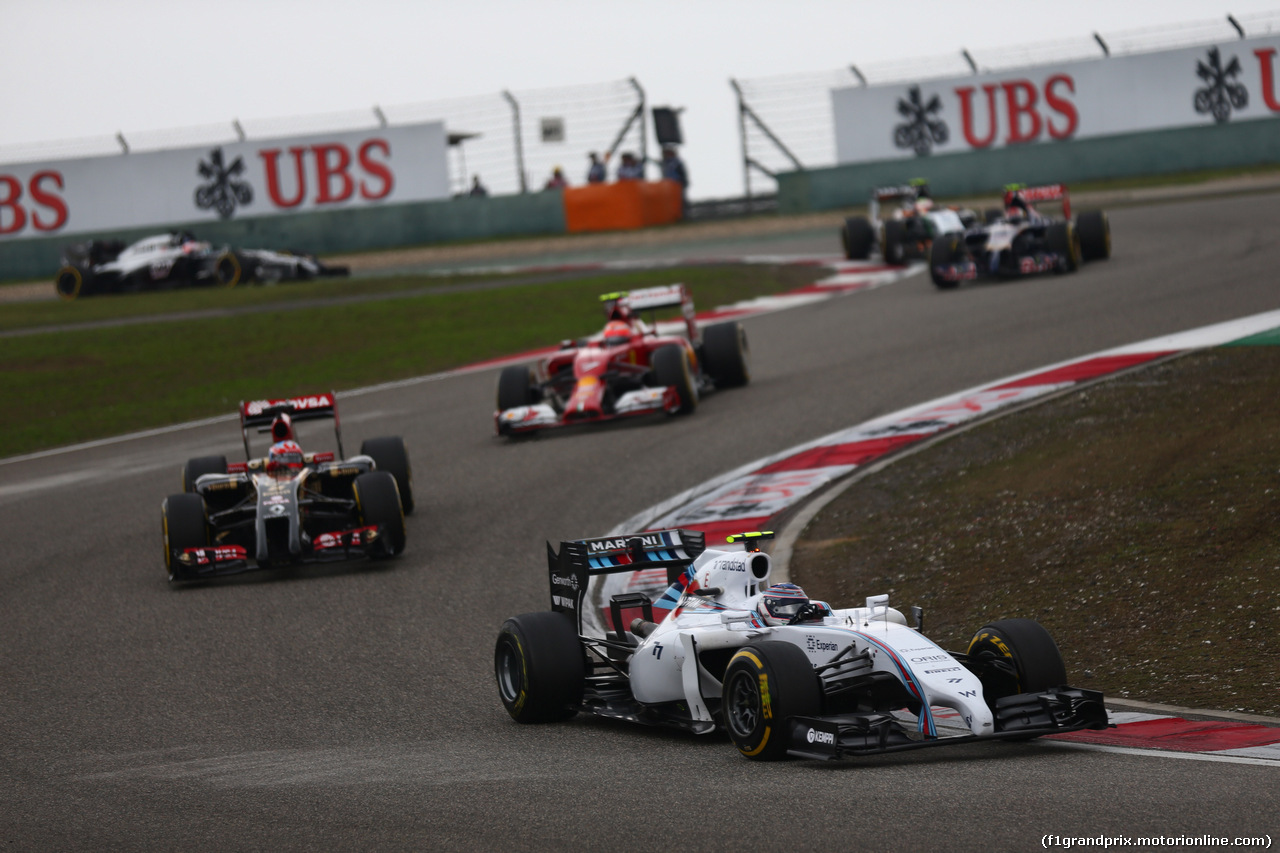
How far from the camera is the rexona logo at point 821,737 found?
253 inches

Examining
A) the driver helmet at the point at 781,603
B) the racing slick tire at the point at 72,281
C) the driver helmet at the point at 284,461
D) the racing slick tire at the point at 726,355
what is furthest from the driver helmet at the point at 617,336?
the racing slick tire at the point at 72,281

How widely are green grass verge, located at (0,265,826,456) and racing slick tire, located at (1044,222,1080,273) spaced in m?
5.39

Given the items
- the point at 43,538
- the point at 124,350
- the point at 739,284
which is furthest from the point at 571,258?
the point at 43,538

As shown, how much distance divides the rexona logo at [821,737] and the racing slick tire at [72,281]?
106 feet

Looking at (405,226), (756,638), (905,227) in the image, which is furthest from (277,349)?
(756,638)

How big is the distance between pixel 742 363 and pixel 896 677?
12.0 m

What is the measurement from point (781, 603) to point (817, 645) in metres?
0.35

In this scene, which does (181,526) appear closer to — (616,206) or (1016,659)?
(1016,659)

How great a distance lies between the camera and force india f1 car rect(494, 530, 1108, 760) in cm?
658

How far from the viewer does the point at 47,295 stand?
36531 millimetres

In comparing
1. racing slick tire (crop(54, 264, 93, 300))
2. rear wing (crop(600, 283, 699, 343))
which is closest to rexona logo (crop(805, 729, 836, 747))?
rear wing (crop(600, 283, 699, 343))

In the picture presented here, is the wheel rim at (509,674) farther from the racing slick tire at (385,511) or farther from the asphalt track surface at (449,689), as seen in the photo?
the racing slick tire at (385,511)

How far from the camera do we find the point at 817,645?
711 cm

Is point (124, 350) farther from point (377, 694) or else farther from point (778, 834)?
point (778, 834)
